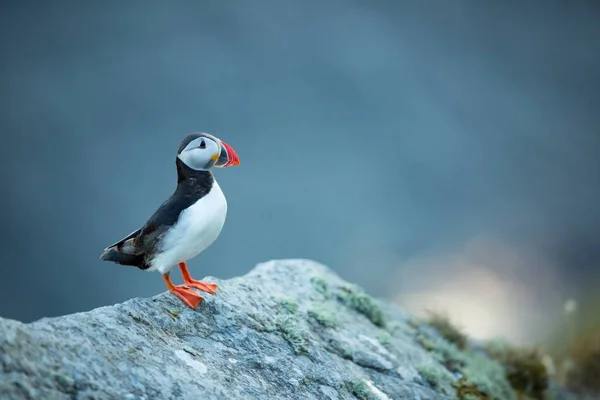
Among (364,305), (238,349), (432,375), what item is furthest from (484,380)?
(238,349)

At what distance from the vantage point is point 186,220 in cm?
462

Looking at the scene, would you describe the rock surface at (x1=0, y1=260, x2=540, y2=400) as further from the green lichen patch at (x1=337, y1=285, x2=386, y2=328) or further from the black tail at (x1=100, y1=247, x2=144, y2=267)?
the black tail at (x1=100, y1=247, x2=144, y2=267)

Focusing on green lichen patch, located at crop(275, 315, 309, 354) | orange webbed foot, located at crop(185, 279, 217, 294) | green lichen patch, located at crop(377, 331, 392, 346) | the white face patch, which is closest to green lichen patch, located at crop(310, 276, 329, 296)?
green lichen patch, located at crop(377, 331, 392, 346)

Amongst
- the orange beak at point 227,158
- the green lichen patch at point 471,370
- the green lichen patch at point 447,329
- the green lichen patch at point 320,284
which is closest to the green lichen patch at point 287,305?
the green lichen patch at point 320,284

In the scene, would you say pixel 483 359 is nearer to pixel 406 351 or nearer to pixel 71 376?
pixel 406 351

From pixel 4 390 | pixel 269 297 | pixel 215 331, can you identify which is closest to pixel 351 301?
pixel 269 297

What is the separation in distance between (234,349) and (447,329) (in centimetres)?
413

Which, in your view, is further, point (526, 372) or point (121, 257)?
point (526, 372)

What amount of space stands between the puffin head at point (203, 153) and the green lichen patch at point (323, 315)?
5.99ft

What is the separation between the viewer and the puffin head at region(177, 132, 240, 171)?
15.5ft

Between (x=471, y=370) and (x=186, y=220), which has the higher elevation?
(x=471, y=370)

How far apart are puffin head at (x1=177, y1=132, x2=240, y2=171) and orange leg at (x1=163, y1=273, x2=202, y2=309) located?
867mm

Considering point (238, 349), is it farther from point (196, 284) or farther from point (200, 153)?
point (200, 153)

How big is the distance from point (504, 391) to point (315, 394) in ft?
10.8
